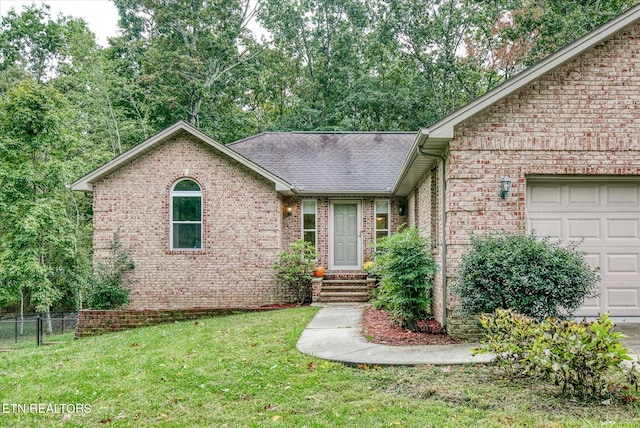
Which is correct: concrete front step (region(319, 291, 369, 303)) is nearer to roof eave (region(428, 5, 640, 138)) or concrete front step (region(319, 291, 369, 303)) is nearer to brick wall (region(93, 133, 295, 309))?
brick wall (region(93, 133, 295, 309))

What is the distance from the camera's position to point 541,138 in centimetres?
718

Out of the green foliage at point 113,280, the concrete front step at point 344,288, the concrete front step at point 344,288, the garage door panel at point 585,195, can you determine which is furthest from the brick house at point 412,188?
the concrete front step at point 344,288

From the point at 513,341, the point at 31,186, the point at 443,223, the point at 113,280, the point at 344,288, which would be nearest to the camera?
the point at 513,341

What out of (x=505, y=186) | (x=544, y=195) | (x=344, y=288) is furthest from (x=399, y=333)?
(x=344, y=288)

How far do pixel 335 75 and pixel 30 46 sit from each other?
18.4 metres

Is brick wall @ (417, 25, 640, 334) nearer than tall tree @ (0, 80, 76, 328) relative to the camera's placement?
Yes

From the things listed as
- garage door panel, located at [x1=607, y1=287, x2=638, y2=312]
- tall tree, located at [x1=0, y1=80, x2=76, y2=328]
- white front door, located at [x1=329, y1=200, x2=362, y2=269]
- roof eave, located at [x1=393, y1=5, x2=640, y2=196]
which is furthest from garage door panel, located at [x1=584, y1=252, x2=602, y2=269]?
tall tree, located at [x1=0, y1=80, x2=76, y2=328]

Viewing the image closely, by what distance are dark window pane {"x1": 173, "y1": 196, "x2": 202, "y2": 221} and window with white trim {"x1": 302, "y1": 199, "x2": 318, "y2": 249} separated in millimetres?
3137

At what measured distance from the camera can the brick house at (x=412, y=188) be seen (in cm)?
716

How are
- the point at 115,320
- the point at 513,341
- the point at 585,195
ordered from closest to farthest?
1. the point at 513,341
2. the point at 585,195
3. the point at 115,320

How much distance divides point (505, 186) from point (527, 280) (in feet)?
5.20

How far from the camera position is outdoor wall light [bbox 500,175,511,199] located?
7105mm

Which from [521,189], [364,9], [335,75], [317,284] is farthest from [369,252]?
[364,9]

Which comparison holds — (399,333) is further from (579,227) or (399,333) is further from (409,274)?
(579,227)
